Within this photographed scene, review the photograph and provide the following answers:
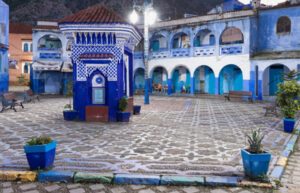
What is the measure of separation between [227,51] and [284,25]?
429 centimetres

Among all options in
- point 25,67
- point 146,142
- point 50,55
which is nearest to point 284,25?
point 146,142

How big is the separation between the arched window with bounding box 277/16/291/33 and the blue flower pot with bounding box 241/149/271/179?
18.5 metres

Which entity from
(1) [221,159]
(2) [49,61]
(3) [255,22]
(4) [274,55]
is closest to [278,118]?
(1) [221,159]

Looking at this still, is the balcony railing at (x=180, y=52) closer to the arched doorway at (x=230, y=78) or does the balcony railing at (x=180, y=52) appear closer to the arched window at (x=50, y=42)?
the arched doorway at (x=230, y=78)

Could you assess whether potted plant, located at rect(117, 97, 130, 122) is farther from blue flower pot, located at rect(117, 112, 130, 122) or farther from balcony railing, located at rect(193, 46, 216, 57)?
balcony railing, located at rect(193, 46, 216, 57)

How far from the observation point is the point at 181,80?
92.6ft

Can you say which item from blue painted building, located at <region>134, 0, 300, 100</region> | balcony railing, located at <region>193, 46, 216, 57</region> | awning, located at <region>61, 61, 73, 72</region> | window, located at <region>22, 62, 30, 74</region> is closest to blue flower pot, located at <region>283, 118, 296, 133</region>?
blue painted building, located at <region>134, 0, 300, 100</region>

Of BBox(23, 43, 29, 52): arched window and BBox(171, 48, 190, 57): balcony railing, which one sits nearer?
BBox(171, 48, 190, 57): balcony railing

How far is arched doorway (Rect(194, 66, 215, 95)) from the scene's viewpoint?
26438mm

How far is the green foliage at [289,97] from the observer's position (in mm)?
9953

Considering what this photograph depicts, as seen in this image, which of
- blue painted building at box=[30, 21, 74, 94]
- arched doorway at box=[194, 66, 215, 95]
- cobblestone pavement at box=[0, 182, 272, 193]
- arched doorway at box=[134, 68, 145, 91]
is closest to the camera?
cobblestone pavement at box=[0, 182, 272, 193]

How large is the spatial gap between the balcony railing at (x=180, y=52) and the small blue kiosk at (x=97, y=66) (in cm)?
1433

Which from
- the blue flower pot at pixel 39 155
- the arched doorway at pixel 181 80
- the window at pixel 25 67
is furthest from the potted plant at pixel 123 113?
the window at pixel 25 67

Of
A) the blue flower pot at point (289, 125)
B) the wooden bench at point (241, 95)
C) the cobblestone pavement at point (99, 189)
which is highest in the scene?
the wooden bench at point (241, 95)
